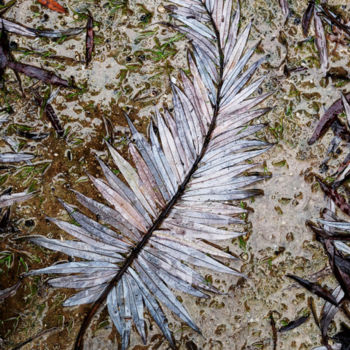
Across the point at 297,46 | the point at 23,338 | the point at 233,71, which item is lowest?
the point at 23,338

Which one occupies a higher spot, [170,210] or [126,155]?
[126,155]

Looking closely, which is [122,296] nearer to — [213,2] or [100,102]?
[100,102]

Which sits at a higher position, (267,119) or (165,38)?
(165,38)

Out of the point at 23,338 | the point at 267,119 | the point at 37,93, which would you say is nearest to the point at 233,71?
the point at 267,119
